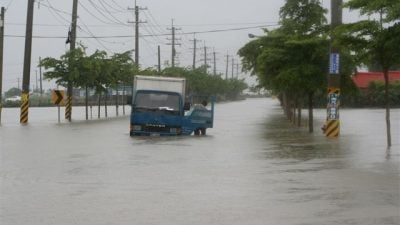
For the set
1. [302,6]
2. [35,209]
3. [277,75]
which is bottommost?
[35,209]

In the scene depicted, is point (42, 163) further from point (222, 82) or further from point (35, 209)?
point (222, 82)

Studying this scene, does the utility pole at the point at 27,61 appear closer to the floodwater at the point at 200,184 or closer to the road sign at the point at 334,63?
the floodwater at the point at 200,184

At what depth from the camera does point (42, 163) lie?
52.7ft

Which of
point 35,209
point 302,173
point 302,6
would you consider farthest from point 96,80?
point 35,209

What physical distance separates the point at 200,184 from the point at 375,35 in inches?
341

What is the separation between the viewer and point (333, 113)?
24547mm

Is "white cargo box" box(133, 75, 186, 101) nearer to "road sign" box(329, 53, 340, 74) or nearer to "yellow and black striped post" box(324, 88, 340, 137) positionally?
"yellow and black striped post" box(324, 88, 340, 137)

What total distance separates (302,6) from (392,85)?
43.0 m

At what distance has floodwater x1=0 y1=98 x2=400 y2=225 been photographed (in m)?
9.13

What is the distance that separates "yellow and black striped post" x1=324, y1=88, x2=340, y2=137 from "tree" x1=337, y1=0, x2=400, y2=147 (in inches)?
158

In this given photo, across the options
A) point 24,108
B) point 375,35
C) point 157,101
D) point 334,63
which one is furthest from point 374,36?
point 24,108

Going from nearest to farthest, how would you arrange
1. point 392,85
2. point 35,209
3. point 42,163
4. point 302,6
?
point 35,209, point 42,163, point 302,6, point 392,85

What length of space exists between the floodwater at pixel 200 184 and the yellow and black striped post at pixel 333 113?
2.59 metres

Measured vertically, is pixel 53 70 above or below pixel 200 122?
above
